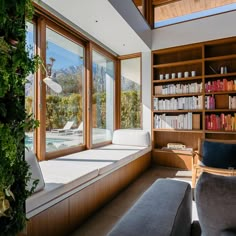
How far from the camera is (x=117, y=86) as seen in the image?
4777 millimetres

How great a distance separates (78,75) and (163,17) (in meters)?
2.27

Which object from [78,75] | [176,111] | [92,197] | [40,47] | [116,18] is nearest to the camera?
[92,197]

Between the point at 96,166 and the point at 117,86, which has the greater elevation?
the point at 117,86

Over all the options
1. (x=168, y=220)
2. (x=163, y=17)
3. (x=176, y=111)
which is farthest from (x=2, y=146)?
(x=163, y=17)

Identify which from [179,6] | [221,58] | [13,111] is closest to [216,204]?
[13,111]

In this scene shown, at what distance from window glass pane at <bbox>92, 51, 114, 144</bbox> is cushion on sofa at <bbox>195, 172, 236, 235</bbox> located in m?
3.21

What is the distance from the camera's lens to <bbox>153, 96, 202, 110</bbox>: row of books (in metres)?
3.94

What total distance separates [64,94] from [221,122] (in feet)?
9.24

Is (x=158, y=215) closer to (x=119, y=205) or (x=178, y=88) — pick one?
(x=119, y=205)

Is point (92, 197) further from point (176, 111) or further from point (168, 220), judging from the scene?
point (176, 111)

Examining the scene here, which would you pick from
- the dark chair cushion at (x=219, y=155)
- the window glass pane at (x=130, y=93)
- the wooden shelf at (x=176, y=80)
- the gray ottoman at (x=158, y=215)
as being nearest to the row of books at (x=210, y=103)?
the wooden shelf at (x=176, y=80)

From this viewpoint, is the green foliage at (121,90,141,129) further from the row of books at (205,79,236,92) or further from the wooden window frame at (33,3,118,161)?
the row of books at (205,79,236,92)

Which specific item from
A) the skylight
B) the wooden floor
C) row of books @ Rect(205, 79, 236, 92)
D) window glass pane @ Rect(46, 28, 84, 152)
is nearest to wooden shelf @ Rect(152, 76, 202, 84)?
row of books @ Rect(205, 79, 236, 92)

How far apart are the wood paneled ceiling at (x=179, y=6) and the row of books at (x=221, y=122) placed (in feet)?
6.76
